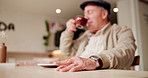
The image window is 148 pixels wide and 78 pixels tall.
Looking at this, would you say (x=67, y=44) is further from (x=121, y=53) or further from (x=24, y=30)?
(x=121, y=53)

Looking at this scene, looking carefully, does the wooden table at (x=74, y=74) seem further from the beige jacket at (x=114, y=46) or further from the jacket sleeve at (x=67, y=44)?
the jacket sleeve at (x=67, y=44)

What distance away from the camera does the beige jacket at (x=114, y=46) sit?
0.51m

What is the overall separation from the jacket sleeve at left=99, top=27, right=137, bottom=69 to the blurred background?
7 cm

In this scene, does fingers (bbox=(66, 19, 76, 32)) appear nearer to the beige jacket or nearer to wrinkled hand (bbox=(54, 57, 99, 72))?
the beige jacket

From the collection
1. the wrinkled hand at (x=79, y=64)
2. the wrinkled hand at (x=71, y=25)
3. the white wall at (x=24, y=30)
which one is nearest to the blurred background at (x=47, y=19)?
the white wall at (x=24, y=30)

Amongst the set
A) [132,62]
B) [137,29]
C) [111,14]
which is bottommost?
[132,62]

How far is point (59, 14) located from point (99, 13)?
0.83ft

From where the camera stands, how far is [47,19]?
41.6 inches

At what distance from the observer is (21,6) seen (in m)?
0.90

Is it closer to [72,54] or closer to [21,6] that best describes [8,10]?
[21,6]

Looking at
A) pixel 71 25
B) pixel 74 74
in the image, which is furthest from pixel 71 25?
pixel 74 74

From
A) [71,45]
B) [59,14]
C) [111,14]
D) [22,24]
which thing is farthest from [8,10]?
[111,14]

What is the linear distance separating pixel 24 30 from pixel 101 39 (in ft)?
1.93

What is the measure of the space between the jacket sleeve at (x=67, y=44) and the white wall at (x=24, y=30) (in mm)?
132
